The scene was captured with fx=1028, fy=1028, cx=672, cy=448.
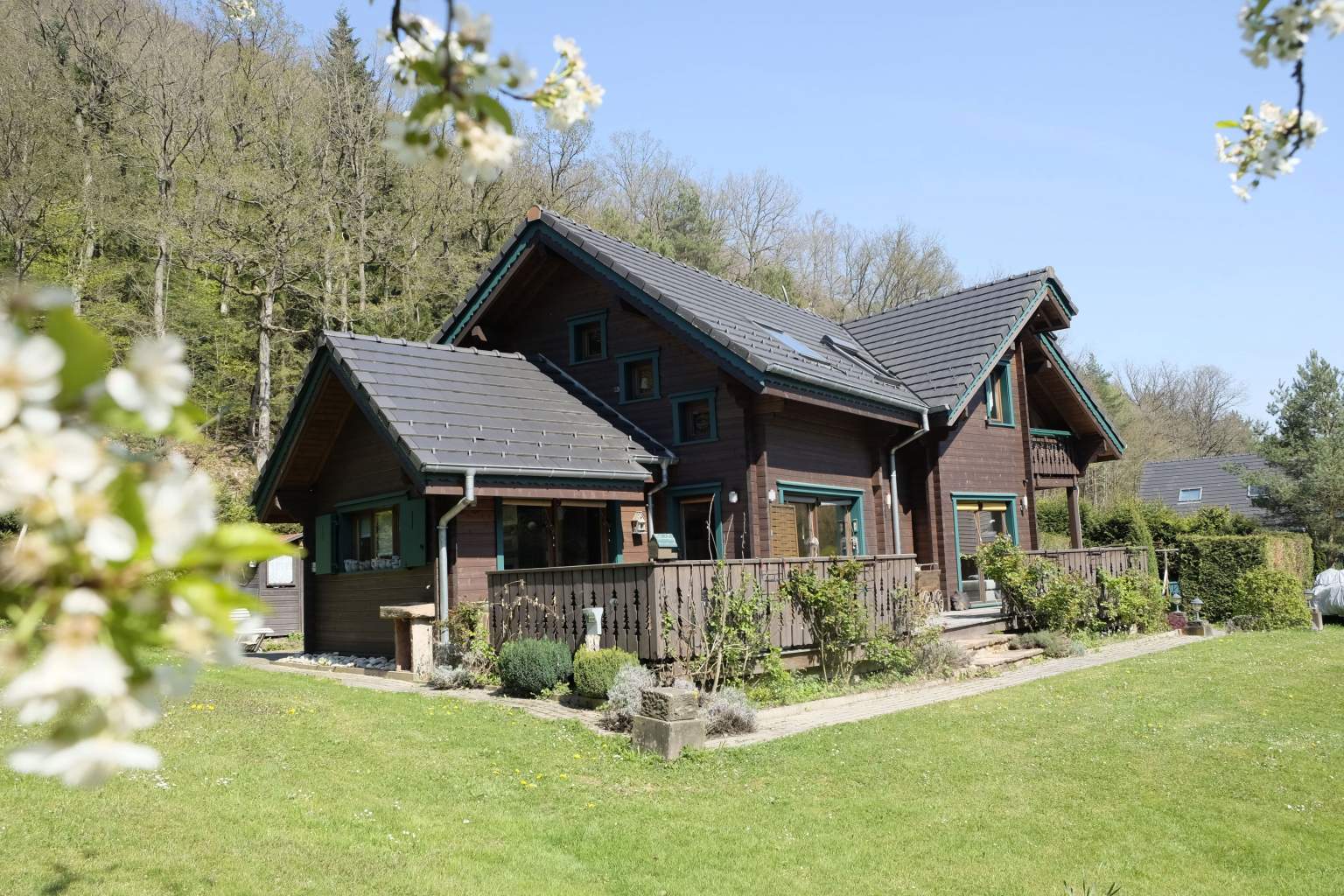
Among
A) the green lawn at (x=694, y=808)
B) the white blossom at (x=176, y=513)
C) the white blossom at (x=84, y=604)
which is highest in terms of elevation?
the white blossom at (x=176, y=513)

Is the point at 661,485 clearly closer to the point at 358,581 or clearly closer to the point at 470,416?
the point at 470,416

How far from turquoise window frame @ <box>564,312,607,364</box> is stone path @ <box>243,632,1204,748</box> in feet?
22.5

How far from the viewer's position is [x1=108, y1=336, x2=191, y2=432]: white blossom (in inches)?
44.3

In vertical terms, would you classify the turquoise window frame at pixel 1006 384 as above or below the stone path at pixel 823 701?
above

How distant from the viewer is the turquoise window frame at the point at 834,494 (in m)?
16.3

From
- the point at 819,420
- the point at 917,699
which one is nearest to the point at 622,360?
the point at 819,420

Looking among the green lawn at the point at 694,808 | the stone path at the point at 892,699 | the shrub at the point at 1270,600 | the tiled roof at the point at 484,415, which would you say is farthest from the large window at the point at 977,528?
the green lawn at the point at 694,808

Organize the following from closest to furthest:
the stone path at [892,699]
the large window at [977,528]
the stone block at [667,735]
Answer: the stone block at [667,735] → the stone path at [892,699] → the large window at [977,528]

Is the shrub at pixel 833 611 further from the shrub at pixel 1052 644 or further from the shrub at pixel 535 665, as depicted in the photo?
the shrub at pixel 1052 644

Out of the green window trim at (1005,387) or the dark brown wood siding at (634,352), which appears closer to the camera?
the dark brown wood siding at (634,352)

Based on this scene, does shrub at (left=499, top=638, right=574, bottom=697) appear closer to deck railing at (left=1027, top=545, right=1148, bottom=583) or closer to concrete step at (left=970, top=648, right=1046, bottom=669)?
concrete step at (left=970, top=648, right=1046, bottom=669)

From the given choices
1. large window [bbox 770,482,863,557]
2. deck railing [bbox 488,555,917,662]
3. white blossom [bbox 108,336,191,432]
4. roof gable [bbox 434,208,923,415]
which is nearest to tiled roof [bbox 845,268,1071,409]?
roof gable [bbox 434,208,923,415]

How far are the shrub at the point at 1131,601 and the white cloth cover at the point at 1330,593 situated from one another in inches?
200

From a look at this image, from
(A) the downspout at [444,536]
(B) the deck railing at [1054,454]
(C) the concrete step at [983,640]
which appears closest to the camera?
(A) the downspout at [444,536]
